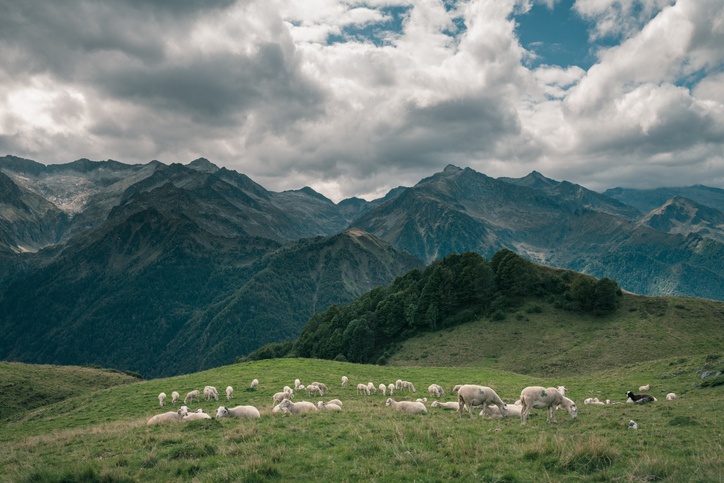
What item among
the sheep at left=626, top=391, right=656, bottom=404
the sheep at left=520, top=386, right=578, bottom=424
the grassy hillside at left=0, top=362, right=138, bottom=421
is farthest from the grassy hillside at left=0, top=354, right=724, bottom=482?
the grassy hillside at left=0, top=362, right=138, bottom=421

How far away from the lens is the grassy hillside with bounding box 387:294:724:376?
2356 inches

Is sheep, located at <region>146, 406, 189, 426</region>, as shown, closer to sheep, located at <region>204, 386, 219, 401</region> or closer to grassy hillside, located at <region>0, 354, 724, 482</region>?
grassy hillside, located at <region>0, 354, 724, 482</region>

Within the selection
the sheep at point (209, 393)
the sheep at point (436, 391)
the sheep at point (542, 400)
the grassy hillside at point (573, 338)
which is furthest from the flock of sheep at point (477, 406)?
the grassy hillside at point (573, 338)

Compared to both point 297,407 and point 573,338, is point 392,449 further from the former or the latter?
point 573,338

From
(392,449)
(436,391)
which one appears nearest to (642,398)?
(436,391)

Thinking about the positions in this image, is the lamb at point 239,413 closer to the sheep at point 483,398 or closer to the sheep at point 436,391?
the sheep at point 483,398

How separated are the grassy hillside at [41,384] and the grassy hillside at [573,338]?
52.1m

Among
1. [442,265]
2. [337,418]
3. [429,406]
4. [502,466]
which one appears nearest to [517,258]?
[442,265]

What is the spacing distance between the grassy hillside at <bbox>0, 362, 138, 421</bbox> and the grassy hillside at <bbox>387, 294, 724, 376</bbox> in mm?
52109

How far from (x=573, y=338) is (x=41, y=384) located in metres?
84.2

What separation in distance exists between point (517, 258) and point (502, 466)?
8562 centimetres

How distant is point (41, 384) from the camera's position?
53.8 m

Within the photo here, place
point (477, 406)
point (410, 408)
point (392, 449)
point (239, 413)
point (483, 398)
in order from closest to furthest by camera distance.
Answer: point (392, 449), point (483, 398), point (239, 413), point (477, 406), point (410, 408)

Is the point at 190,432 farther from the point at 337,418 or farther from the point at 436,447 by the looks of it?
the point at 436,447
